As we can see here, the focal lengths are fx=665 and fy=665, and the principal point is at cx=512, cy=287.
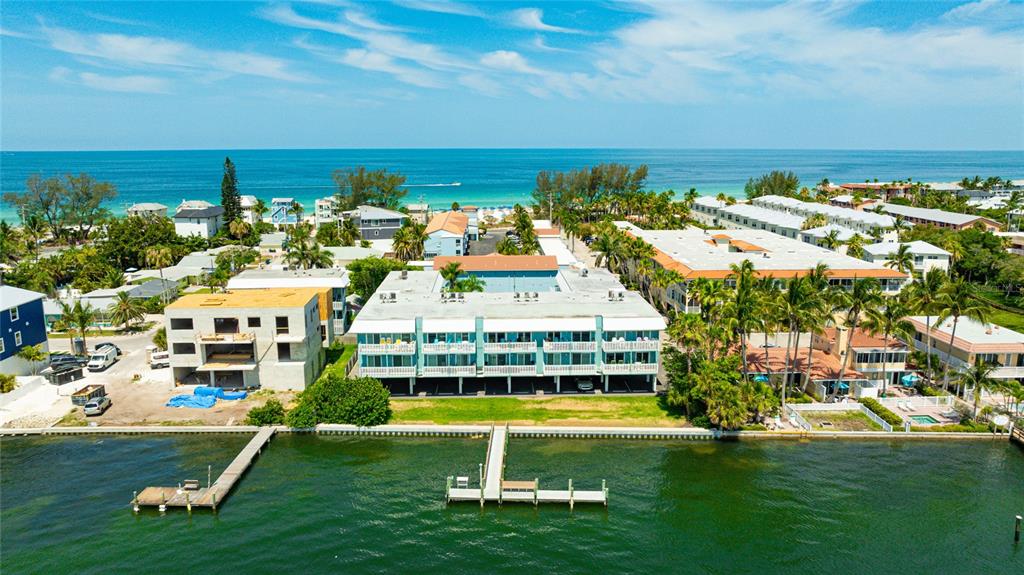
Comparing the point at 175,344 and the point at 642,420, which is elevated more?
the point at 175,344

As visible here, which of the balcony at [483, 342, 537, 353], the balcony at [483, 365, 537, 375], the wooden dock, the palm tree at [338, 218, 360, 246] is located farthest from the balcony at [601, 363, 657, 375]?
the palm tree at [338, 218, 360, 246]

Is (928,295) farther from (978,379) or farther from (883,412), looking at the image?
(883,412)

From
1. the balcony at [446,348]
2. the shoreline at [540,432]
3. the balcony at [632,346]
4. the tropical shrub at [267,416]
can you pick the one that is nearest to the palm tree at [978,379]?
the shoreline at [540,432]

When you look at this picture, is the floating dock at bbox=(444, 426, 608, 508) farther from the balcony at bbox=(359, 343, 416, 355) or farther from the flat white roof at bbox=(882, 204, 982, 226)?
the flat white roof at bbox=(882, 204, 982, 226)

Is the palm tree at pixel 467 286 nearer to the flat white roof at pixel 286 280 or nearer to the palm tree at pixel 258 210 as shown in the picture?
the flat white roof at pixel 286 280

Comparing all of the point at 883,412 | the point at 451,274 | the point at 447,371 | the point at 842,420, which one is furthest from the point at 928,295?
the point at 451,274

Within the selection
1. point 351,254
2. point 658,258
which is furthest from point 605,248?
point 351,254

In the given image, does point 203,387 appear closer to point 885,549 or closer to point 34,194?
point 885,549
